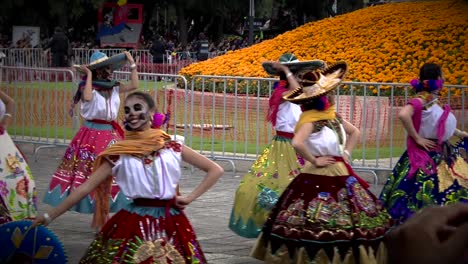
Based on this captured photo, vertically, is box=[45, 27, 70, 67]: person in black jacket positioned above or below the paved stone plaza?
above

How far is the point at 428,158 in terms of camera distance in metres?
7.99

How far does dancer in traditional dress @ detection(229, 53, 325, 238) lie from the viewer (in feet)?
27.1

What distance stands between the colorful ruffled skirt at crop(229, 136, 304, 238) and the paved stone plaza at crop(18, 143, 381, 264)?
21 cm

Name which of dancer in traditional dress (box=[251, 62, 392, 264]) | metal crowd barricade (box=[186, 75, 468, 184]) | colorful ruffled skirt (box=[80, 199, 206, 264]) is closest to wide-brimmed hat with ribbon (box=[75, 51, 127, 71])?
dancer in traditional dress (box=[251, 62, 392, 264])

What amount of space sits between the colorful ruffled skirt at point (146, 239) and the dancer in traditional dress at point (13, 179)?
260cm

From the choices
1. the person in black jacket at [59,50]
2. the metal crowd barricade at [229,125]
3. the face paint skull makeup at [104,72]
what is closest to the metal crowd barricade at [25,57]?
the person in black jacket at [59,50]

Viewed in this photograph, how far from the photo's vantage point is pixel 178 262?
4.78 meters

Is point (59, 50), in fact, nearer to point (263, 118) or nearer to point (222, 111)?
Result: point (222, 111)

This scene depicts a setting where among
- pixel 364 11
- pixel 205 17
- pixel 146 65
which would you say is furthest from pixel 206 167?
pixel 205 17

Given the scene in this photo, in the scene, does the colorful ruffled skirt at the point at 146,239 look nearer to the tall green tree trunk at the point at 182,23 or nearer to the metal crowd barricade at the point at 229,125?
the metal crowd barricade at the point at 229,125

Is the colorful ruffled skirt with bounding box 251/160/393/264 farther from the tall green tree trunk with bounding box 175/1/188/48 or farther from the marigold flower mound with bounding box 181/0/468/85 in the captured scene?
the tall green tree trunk with bounding box 175/1/188/48

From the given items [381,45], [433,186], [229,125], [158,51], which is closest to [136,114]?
[433,186]

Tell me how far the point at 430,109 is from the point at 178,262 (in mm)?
3845

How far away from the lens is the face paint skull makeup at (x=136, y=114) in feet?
17.0
